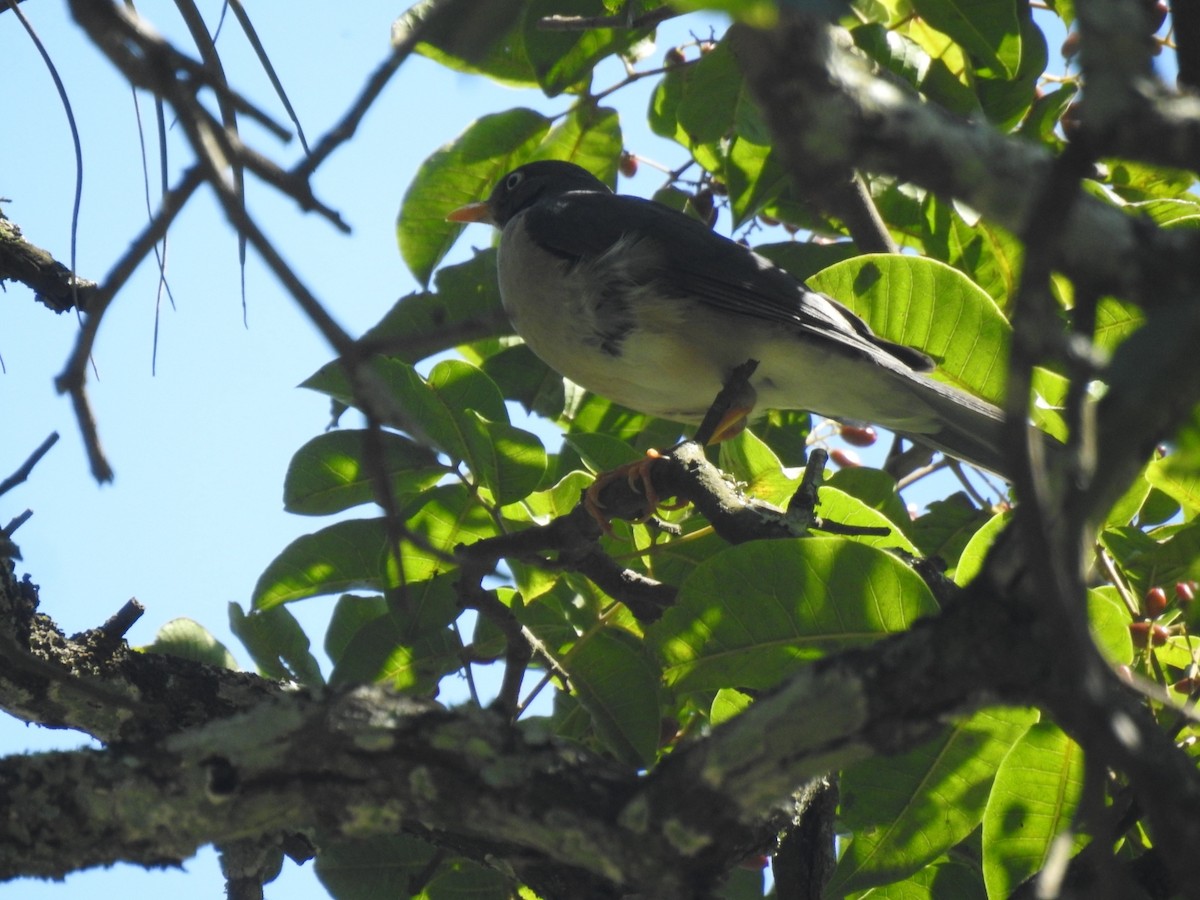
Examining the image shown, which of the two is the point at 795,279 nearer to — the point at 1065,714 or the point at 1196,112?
the point at 1065,714

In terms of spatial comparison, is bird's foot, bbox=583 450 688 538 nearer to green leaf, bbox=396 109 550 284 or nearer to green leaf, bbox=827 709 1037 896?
green leaf, bbox=827 709 1037 896

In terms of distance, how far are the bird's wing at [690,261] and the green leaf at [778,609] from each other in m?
1.65

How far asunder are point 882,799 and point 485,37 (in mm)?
1915

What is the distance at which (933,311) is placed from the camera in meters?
3.36

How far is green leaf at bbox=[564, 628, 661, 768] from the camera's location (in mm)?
3004

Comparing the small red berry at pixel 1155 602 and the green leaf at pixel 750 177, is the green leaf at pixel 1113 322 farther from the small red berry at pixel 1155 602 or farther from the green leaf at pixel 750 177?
the green leaf at pixel 750 177

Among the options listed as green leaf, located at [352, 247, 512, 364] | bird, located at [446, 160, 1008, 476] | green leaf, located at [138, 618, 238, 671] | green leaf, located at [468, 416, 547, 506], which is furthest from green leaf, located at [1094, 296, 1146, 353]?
green leaf, located at [138, 618, 238, 671]

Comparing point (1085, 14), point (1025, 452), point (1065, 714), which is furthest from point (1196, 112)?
point (1065, 714)

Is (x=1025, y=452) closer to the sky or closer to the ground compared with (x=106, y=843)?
closer to the ground

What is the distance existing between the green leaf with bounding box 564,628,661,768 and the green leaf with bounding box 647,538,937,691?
241 millimetres

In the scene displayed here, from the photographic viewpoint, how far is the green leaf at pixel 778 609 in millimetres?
2555

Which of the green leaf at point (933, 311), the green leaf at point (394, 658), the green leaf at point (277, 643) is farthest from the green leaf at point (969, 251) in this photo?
the green leaf at point (277, 643)

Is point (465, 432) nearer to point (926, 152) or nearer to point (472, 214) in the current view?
point (472, 214)

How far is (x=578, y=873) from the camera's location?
7.46 feet
